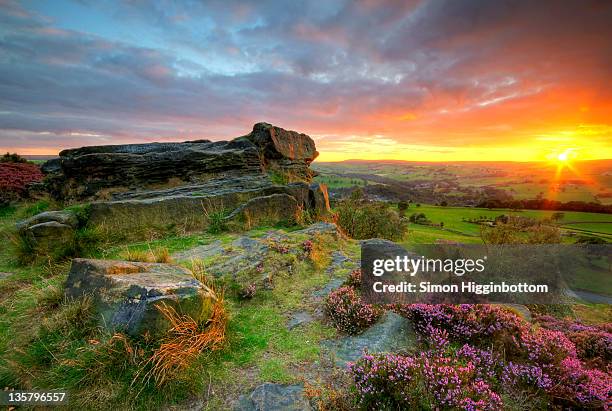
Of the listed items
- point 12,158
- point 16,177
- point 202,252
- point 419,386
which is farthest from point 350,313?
point 12,158

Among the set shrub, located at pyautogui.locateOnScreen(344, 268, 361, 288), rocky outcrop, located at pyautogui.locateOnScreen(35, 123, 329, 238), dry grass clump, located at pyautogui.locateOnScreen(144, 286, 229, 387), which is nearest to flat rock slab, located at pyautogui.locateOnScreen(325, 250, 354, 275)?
shrub, located at pyautogui.locateOnScreen(344, 268, 361, 288)

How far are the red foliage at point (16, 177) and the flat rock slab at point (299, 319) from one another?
22.0 m

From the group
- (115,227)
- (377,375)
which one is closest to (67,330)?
(377,375)

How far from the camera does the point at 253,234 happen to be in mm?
10867

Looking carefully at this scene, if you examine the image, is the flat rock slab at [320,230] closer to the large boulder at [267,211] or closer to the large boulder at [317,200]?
the large boulder at [267,211]

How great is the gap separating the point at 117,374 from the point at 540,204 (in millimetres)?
91555

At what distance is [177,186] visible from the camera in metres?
13.6

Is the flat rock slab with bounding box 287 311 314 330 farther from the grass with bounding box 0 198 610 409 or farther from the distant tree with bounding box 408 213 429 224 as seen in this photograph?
the distant tree with bounding box 408 213 429 224

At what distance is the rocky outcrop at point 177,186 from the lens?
11.1 meters

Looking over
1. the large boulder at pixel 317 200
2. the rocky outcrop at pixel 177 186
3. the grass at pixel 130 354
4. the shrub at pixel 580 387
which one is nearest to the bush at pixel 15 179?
the rocky outcrop at pixel 177 186

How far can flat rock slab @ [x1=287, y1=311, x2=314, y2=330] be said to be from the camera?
5.83 metres

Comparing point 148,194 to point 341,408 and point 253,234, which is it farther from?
point 341,408

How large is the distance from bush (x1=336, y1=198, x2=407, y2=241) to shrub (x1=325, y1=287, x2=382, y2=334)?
28.8ft

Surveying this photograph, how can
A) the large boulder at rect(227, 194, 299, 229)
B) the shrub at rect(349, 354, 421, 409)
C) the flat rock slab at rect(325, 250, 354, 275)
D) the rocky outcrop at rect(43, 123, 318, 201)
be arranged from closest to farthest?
1. the shrub at rect(349, 354, 421, 409)
2. the flat rock slab at rect(325, 250, 354, 275)
3. the large boulder at rect(227, 194, 299, 229)
4. the rocky outcrop at rect(43, 123, 318, 201)
